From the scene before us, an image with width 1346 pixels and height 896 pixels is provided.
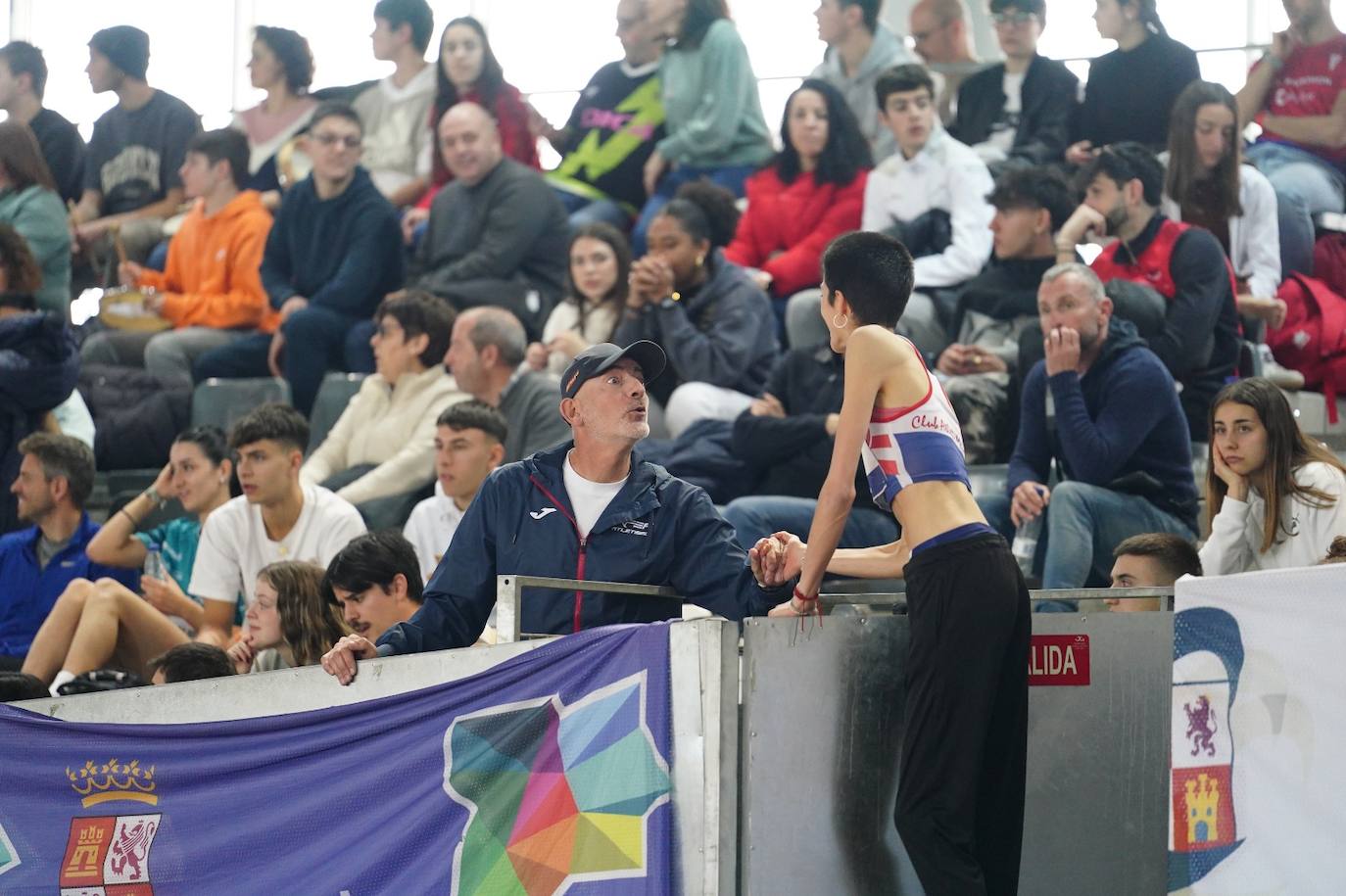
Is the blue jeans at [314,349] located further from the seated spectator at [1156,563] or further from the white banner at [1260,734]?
the white banner at [1260,734]

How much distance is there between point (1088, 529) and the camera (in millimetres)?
7496

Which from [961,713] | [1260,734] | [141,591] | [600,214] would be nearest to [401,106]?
[600,214]

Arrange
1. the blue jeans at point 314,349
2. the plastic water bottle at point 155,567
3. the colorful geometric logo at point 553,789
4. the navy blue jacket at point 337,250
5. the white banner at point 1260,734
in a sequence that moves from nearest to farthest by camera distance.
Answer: the white banner at point 1260,734, the colorful geometric logo at point 553,789, the plastic water bottle at point 155,567, the blue jeans at point 314,349, the navy blue jacket at point 337,250

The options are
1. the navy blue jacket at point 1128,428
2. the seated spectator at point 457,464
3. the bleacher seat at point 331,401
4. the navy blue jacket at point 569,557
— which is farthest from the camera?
the bleacher seat at point 331,401

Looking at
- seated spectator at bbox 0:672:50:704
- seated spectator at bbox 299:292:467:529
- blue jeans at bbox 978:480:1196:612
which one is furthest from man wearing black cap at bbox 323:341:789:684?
seated spectator at bbox 299:292:467:529

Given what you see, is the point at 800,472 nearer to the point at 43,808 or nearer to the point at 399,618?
the point at 399,618

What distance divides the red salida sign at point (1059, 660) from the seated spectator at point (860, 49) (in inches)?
245

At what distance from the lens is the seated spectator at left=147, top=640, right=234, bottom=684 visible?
6.84 metres

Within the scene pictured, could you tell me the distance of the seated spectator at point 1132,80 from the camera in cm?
1001

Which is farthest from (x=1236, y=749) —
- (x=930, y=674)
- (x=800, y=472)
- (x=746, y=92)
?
(x=746, y=92)

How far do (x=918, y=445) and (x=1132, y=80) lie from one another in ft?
19.5

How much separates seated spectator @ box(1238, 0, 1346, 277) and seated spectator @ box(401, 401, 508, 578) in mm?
4023

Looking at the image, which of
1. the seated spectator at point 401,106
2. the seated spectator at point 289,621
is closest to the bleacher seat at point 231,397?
the seated spectator at point 401,106

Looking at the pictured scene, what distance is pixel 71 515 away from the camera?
8.98 meters
